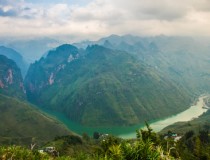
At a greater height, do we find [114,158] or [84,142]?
[84,142]

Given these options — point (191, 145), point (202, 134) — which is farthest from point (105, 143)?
point (202, 134)

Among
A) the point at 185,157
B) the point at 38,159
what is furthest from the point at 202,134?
the point at 38,159

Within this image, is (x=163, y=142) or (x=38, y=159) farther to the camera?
(x=163, y=142)

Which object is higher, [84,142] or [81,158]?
[84,142]

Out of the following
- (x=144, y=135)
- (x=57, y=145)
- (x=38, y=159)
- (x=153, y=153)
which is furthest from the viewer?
(x=57, y=145)

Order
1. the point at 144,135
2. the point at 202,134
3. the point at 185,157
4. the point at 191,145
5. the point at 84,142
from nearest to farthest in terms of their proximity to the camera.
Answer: the point at 144,135 < the point at 185,157 < the point at 191,145 < the point at 202,134 < the point at 84,142

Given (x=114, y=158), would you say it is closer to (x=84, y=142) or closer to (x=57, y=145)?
(x=57, y=145)

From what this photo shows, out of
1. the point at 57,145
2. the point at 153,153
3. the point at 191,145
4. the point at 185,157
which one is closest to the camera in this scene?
the point at 153,153

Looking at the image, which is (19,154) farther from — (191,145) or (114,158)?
(191,145)

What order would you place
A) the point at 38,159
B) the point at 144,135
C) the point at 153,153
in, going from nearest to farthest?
the point at 153,153 → the point at 38,159 → the point at 144,135
